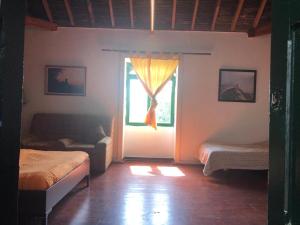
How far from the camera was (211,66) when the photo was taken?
275 inches

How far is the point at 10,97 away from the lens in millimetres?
1091

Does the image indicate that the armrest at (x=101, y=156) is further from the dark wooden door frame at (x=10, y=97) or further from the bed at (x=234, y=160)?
the dark wooden door frame at (x=10, y=97)

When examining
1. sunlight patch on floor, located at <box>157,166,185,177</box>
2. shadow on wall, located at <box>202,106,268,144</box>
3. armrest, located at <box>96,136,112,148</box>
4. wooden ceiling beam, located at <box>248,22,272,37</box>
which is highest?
wooden ceiling beam, located at <box>248,22,272,37</box>

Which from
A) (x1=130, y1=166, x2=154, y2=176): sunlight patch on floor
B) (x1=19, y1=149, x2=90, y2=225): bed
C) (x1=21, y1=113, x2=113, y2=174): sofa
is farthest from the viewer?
(x1=21, y1=113, x2=113, y2=174): sofa

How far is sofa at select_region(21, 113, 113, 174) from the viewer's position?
606 cm

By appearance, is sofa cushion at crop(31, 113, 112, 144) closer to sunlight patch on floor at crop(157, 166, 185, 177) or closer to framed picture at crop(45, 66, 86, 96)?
framed picture at crop(45, 66, 86, 96)

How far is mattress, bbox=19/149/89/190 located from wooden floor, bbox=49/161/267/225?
485 millimetres

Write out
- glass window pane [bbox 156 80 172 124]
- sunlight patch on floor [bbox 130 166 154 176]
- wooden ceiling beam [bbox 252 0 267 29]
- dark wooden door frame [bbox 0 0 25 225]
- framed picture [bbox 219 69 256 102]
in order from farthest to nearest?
glass window pane [bbox 156 80 172 124] < framed picture [bbox 219 69 256 102] < wooden ceiling beam [bbox 252 0 267 29] < sunlight patch on floor [bbox 130 166 154 176] < dark wooden door frame [bbox 0 0 25 225]

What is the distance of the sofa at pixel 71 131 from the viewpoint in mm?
6063

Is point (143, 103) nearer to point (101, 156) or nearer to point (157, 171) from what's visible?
point (157, 171)

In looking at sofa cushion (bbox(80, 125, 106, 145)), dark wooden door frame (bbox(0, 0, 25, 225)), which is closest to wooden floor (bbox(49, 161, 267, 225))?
sofa cushion (bbox(80, 125, 106, 145))

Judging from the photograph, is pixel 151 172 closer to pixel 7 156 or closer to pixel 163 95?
pixel 163 95

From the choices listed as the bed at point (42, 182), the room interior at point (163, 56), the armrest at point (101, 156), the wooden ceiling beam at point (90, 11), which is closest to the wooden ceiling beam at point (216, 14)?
the room interior at point (163, 56)

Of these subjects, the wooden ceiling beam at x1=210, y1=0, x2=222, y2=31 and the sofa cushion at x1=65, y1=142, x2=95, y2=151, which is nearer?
the sofa cushion at x1=65, y1=142, x2=95, y2=151
